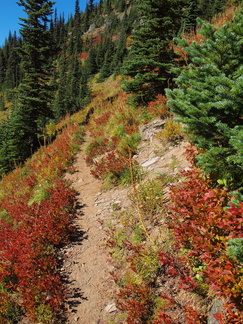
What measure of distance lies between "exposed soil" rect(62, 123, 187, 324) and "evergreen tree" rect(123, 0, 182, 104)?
2178 millimetres

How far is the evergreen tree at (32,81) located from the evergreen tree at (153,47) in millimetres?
9029

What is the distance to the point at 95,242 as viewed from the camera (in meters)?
5.32

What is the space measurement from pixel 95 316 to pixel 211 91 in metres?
4.31

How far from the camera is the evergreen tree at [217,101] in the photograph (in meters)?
3.16

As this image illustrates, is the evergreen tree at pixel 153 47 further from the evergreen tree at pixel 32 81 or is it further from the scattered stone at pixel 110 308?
the evergreen tree at pixel 32 81

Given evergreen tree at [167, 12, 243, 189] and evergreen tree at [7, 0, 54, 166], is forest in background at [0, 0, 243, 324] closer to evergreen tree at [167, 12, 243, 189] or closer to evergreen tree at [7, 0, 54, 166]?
evergreen tree at [167, 12, 243, 189]

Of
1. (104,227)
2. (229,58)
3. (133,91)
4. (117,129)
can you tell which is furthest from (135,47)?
(104,227)

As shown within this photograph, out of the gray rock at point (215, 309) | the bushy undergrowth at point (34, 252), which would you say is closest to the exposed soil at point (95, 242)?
the bushy undergrowth at point (34, 252)

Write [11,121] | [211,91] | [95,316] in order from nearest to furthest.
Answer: [211,91], [95,316], [11,121]

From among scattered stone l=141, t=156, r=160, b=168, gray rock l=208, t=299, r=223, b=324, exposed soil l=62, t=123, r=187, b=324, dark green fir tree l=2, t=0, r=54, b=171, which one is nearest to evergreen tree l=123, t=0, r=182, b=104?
exposed soil l=62, t=123, r=187, b=324

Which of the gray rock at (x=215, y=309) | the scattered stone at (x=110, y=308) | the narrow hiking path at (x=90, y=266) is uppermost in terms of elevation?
the narrow hiking path at (x=90, y=266)

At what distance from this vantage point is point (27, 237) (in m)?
5.25

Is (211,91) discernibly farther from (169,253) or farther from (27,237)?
(27,237)

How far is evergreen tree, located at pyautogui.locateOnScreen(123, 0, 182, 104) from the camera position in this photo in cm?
878
